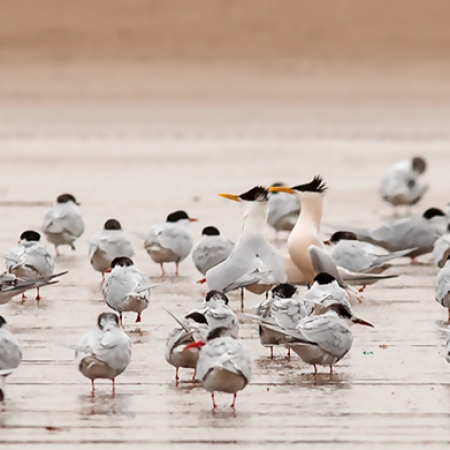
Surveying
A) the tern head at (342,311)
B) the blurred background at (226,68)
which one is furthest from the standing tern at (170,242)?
the blurred background at (226,68)

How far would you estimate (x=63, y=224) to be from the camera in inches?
312

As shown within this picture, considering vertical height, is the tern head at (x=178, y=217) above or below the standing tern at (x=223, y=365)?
above

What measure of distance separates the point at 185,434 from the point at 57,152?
13.8 m

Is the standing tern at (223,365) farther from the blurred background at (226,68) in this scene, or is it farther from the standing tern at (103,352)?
the blurred background at (226,68)

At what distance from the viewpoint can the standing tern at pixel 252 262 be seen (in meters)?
5.98

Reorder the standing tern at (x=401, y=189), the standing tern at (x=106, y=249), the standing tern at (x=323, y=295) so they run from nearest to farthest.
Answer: the standing tern at (x=323, y=295) → the standing tern at (x=106, y=249) → the standing tern at (x=401, y=189)

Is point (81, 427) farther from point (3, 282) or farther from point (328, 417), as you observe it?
point (3, 282)

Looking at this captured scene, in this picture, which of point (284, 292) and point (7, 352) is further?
point (284, 292)

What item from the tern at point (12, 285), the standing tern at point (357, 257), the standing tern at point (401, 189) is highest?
the standing tern at point (401, 189)

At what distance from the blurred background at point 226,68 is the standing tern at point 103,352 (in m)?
16.4

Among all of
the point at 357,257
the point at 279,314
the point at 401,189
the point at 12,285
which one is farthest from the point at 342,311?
the point at 401,189

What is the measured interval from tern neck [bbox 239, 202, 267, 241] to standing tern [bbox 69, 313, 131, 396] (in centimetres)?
195

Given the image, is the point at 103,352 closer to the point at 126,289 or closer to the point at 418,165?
the point at 126,289

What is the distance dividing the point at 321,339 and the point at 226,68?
25766mm
